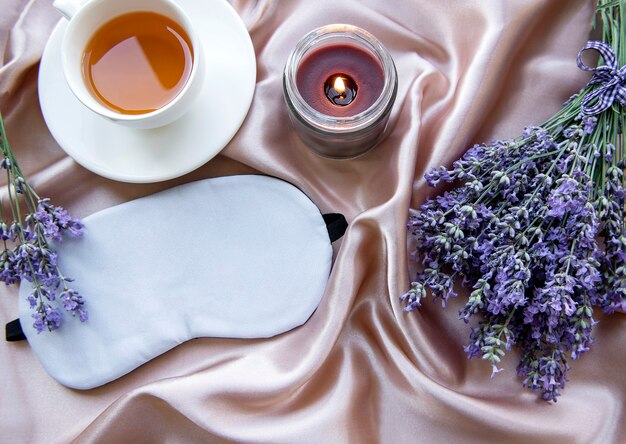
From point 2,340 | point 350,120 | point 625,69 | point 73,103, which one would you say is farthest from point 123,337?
point 625,69

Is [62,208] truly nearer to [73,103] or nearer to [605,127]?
[73,103]

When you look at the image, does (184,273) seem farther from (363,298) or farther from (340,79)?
(340,79)

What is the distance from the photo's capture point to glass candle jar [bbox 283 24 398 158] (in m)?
0.89

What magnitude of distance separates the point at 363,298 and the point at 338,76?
35cm

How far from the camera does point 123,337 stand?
3.15 feet

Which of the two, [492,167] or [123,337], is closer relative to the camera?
[492,167]

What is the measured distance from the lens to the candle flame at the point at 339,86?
0.91 m

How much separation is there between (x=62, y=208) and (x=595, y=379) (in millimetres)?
889

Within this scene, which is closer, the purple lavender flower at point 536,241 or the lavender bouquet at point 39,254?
the purple lavender flower at point 536,241

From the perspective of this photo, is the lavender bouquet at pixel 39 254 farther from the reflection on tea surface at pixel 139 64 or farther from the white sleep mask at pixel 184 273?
the reflection on tea surface at pixel 139 64

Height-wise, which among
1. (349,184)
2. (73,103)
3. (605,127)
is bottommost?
(73,103)

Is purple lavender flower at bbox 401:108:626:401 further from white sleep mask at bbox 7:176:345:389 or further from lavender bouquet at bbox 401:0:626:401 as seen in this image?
white sleep mask at bbox 7:176:345:389

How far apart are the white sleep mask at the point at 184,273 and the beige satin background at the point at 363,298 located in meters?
0.03

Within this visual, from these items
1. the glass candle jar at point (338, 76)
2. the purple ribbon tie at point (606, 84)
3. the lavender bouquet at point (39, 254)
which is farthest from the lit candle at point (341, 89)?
the lavender bouquet at point (39, 254)
